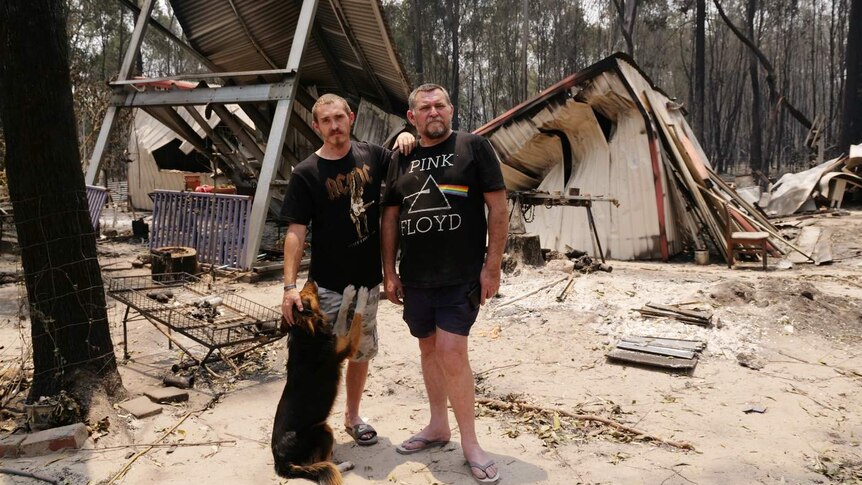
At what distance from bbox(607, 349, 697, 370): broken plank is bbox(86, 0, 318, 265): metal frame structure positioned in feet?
18.1

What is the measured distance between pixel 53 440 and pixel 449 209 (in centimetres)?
255

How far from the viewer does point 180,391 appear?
4301 mm

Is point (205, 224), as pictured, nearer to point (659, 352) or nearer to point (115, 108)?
point (115, 108)

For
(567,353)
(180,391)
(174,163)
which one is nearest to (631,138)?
(567,353)

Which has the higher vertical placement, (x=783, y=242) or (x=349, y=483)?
(x=783, y=242)

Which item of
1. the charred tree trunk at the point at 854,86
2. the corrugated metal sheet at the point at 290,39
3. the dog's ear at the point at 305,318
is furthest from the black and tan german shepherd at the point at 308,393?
the charred tree trunk at the point at 854,86

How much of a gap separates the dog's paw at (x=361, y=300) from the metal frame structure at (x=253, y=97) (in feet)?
18.7

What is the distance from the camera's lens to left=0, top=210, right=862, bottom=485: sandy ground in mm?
3217

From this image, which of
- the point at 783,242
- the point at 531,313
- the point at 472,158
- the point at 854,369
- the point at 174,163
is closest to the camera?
the point at 472,158

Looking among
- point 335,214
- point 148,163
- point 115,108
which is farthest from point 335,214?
point 148,163

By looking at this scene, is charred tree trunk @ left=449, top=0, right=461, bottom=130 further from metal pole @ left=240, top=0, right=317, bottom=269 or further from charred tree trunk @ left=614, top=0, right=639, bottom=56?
metal pole @ left=240, top=0, right=317, bottom=269

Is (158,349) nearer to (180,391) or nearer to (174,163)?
(180,391)

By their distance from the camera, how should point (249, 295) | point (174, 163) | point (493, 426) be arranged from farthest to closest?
point (174, 163)
point (249, 295)
point (493, 426)

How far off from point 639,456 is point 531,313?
318 centimetres
